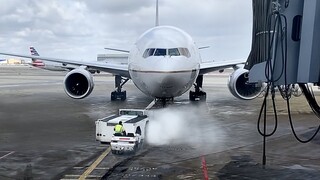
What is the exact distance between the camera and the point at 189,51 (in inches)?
715

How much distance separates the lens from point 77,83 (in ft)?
73.8

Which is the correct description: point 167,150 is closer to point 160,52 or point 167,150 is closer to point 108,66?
point 160,52

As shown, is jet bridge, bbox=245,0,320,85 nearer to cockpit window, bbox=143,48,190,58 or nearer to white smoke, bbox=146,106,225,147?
white smoke, bbox=146,106,225,147

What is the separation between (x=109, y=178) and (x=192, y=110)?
13.9m

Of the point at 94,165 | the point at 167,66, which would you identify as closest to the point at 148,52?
the point at 167,66

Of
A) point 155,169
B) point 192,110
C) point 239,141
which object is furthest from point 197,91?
point 155,169

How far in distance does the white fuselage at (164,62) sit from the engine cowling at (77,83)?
4335 millimetres

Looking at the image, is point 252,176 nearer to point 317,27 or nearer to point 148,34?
point 317,27

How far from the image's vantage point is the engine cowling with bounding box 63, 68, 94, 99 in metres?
22.0

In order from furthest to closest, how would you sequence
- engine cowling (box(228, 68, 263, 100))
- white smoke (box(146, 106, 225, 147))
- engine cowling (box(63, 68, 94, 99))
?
engine cowling (box(63, 68, 94, 99)), engine cowling (box(228, 68, 263, 100)), white smoke (box(146, 106, 225, 147))

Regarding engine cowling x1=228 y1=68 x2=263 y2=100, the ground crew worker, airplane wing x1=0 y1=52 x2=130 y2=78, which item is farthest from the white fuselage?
the ground crew worker

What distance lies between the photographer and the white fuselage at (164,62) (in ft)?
53.1

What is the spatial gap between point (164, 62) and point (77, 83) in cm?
801

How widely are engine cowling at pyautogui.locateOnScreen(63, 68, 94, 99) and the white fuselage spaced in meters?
4.34
